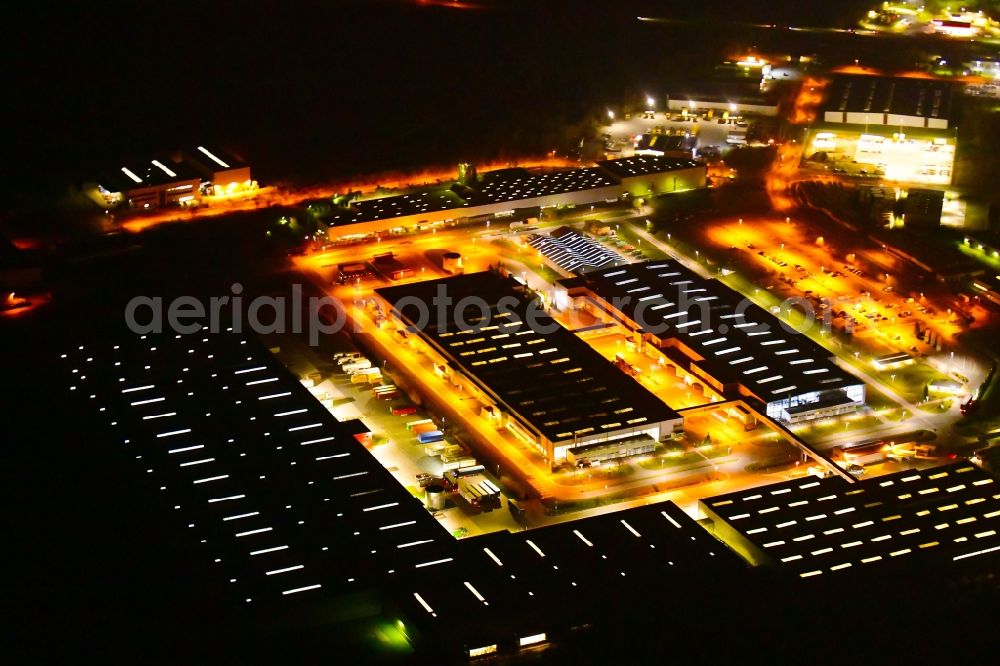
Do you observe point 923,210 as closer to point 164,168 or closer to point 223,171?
point 223,171

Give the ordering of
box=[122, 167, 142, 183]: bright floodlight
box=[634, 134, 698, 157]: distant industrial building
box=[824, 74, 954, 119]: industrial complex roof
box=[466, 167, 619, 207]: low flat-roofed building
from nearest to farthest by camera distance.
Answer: box=[466, 167, 619, 207]: low flat-roofed building
box=[122, 167, 142, 183]: bright floodlight
box=[634, 134, 698, 157]: distant industrial building
box=[824, 74, 954, 119]: industrial complex roof

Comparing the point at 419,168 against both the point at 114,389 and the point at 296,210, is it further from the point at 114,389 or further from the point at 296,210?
the point at 114,389

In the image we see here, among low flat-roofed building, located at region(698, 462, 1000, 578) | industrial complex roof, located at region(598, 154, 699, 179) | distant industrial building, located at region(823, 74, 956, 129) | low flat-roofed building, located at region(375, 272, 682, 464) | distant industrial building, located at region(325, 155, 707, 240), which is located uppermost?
distant industrial building, located at region(823, 74, 956, 129)

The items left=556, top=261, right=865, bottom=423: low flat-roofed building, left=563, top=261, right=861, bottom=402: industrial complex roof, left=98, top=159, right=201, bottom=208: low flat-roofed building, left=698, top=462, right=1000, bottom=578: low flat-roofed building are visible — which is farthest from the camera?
left=98, top=159, right=201, bottom=208: low flat-roofed building

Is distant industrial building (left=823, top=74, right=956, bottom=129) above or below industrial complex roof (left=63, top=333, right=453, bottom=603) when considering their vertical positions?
above

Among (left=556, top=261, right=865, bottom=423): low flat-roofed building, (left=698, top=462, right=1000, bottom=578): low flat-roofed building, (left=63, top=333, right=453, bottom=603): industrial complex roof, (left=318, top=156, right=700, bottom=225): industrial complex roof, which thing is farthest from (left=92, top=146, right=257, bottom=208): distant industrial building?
(left=698, top=462, right=1000, bottom=578): low flat-roofed building

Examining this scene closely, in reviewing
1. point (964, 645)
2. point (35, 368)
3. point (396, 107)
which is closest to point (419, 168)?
point (396, 107)

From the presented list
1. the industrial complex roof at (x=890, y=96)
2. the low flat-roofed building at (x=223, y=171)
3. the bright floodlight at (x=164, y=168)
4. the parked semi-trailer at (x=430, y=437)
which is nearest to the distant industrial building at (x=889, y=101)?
the industrial complex roof at (x=890, y=96)

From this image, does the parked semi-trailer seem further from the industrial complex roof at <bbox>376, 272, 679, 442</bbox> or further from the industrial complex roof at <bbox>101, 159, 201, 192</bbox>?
the industrial complex roof at <bbox>101, 159, 201, 192</bbox>

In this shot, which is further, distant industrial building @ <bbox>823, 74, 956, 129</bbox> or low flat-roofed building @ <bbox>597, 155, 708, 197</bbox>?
distant industrial building @ <bbox>823, 74, 956, 129</bbox>
